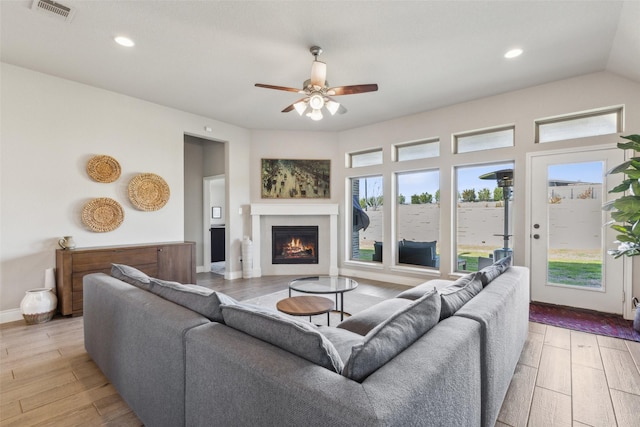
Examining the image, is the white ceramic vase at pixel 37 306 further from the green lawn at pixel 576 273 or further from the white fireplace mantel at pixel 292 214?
the green lawn at pixel 576 273

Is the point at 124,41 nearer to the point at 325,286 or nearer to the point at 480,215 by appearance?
the point at 325,286

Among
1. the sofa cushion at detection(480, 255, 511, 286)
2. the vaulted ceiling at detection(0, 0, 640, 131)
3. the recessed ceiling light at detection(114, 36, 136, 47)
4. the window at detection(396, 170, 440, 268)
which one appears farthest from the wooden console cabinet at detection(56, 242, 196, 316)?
the sofa cushion at detection(480, 255, 511, 286)

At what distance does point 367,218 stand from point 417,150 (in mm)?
1573

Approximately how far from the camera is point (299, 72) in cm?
344

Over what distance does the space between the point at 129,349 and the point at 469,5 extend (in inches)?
136

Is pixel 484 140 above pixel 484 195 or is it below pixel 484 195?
above

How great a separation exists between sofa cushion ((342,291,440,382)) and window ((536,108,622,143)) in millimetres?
3678

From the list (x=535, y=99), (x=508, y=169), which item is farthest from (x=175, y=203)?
(x=535, y=99)

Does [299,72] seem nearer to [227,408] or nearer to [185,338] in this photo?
[185,338]

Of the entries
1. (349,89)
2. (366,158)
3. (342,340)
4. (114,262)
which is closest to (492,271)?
(342,340)

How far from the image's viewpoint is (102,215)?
12.9 feet

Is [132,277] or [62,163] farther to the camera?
[62,163]

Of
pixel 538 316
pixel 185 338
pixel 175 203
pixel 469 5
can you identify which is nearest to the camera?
pixel 185 338

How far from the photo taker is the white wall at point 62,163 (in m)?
3.32
